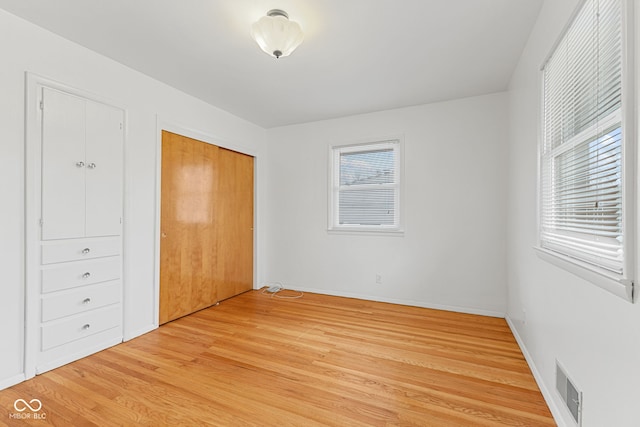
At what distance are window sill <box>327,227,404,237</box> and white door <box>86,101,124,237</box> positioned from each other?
8.49 ft

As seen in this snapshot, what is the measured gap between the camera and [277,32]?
6.36 ft

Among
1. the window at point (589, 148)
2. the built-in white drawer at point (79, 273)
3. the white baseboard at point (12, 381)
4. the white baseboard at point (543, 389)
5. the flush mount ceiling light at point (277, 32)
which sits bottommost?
the white baseboard at point (12, 381)

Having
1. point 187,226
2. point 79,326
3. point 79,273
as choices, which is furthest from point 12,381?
point 187,226

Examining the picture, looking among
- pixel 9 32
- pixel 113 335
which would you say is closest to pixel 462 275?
pixel 113 335

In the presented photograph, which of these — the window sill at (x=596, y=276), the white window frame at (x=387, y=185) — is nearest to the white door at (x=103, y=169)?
the white window frame at (x=387, y=185)

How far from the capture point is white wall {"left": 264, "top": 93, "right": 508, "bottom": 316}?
3367 mm

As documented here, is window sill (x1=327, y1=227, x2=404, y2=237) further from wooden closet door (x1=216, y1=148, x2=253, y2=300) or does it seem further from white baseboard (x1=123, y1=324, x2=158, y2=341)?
white baseboard (x1=123, y1=324, x2=158, y2=341)

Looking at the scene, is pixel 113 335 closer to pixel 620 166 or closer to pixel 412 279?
pixel 412 279

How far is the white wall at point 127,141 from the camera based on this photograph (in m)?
1.97

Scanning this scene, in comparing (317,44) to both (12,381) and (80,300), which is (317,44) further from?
(12,381)

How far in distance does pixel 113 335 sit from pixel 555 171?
367 centimetres

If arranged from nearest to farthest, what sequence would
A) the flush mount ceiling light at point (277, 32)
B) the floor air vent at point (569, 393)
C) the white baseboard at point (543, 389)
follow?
the floor air vent at point (569, 393) → the white baseboard at point (543, 389) → the flush mount ceiling light at point (277, 32)

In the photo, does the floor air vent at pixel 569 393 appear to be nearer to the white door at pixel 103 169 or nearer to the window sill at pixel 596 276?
the window sill at pixel 596 276

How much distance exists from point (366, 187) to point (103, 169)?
2.96 meters
